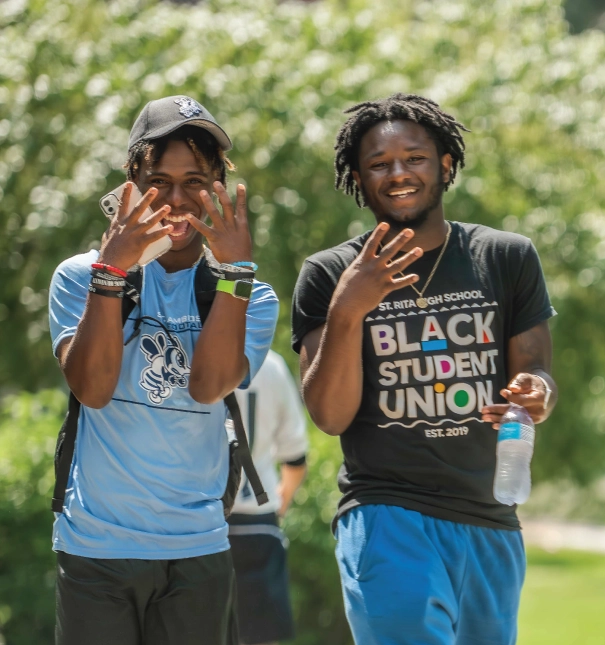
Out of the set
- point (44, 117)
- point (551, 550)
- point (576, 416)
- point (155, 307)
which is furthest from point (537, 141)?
point (155, 307)

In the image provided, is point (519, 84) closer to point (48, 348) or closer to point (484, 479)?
point (48, 348)

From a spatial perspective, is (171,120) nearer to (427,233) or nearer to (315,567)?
(427,233)

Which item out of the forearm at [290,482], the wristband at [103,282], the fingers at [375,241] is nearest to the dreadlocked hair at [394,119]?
the fingers at [375,241]

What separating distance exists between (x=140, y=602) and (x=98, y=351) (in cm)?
72

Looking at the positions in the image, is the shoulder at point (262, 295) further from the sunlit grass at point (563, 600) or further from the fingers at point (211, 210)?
the sunlit grass at point (563, 600)

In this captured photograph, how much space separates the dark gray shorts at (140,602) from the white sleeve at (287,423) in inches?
87.3

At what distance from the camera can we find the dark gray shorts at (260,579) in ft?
17.3

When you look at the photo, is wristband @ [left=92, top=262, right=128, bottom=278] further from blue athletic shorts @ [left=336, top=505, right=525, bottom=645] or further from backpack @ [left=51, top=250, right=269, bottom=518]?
blue athletic shorts @ [left=336, top=505, right=525, bottom=645]

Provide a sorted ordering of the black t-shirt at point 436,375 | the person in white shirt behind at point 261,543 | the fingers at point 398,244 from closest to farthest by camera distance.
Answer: the fingers at point 398,244 → the black t-shirt at point 436,375 → the person in white shirt behind at point 261,543

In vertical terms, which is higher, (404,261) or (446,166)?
(446,166)

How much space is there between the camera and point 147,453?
3.27m

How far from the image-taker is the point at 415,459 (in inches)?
142

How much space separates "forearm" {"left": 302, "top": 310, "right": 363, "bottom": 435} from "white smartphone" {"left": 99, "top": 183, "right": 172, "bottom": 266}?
0.56 meters

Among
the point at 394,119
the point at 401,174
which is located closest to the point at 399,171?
the point at 401,174
